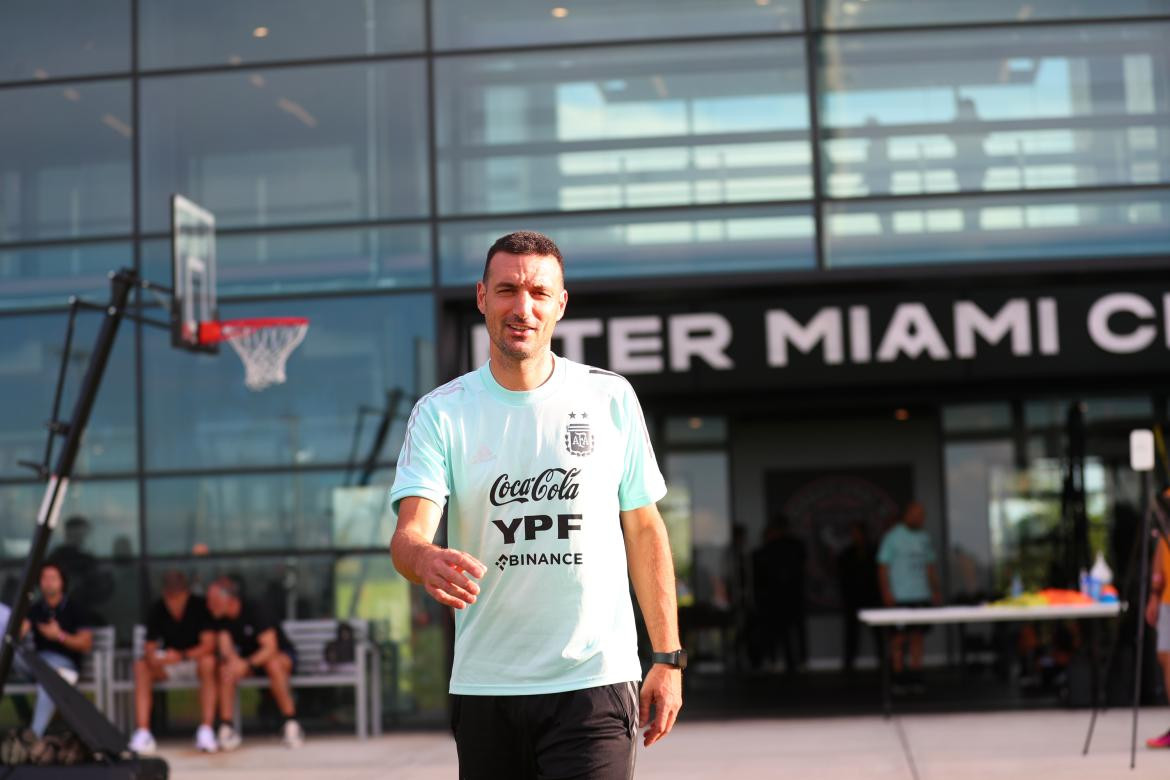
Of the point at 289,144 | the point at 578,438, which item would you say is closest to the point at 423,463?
the point at 578,438

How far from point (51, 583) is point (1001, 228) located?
8.27 m

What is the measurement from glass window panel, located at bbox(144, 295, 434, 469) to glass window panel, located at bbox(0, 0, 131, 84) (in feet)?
8.93

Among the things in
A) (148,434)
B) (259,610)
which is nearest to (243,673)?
(259,610)

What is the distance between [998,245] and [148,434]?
24.2 ft

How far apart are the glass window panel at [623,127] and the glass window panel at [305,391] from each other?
118 centimetres

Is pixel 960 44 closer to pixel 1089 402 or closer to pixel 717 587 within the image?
pixel 1089 402

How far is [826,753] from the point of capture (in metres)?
10.1

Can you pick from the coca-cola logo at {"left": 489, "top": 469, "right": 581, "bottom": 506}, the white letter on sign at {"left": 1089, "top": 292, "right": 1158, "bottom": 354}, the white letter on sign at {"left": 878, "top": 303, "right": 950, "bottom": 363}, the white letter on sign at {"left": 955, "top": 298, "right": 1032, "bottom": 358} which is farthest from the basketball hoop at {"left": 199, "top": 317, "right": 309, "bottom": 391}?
the coca-cola logo at {"left": 489, "top": 469, "right": 581, "bottom": 506}

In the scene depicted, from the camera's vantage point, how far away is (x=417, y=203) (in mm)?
12844

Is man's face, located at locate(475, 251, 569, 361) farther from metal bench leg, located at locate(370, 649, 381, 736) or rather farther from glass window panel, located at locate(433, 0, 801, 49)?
glass window panel, located at locate(433, 0, 801, 49)

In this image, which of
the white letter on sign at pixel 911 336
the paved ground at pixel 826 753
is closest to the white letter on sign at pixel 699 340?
the white letter on sign at pixel 911 336

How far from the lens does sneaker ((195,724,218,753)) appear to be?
11296 mm

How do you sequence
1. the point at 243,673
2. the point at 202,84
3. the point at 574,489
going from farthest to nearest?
the point at 202,84 → the point at 243,673 → the point at 574,489

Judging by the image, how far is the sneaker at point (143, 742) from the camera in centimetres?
1142
